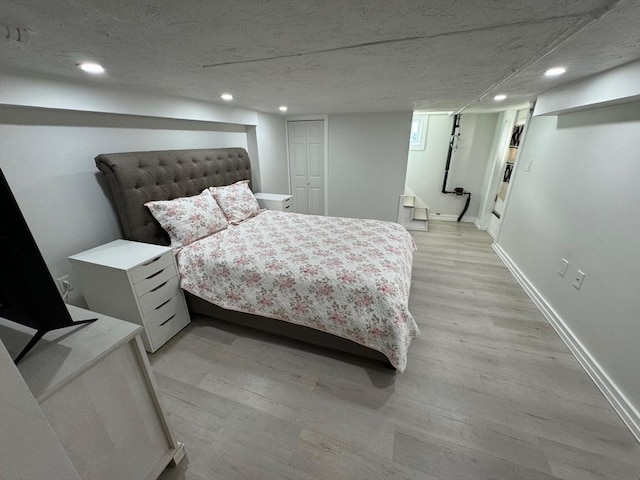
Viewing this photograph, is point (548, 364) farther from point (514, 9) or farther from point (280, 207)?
point (280, 207)

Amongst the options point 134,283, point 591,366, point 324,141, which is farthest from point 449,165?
point 134,283

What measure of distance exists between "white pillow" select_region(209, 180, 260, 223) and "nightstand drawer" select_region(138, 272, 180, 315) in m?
0.92

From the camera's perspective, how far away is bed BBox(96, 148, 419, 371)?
1588 millimetres

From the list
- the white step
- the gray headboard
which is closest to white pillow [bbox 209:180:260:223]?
the gray headboard

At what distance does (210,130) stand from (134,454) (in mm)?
2920

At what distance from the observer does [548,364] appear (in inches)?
69.6

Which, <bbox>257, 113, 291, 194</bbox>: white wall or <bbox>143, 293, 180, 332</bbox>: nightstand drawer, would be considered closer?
<bbox>143, 293, 180, 332</bbox>: nightstand drawer

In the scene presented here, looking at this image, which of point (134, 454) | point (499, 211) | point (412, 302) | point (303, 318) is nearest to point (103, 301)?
point (134, 454)

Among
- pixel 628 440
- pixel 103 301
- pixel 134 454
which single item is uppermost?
pixel 103 301

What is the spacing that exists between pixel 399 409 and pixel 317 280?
0.90 metres

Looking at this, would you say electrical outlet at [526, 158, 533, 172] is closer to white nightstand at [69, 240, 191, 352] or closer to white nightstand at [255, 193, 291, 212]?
white nightstand at [255, 193, 291, 212]

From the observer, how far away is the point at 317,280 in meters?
1.69

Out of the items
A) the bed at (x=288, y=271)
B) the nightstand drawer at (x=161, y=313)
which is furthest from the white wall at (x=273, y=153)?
the nightstand drawer at (x=161, y=313)

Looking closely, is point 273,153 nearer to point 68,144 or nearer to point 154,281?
point 68,144
